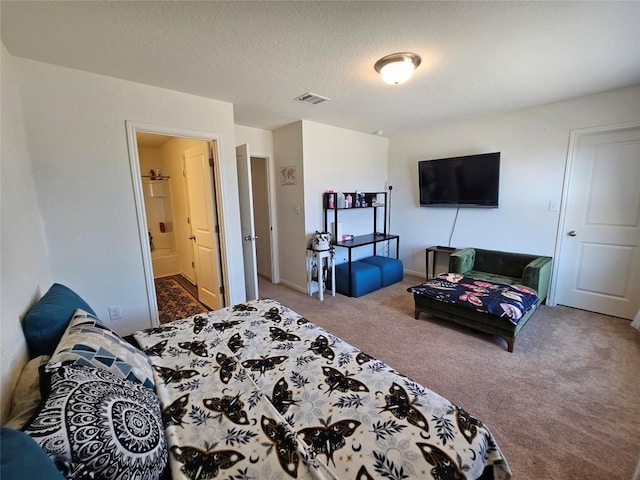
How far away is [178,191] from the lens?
473cm

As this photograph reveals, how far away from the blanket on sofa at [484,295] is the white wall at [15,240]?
3.06 metres

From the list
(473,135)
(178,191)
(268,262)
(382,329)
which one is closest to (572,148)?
(473,135)

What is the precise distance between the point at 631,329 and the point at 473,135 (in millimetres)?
2808

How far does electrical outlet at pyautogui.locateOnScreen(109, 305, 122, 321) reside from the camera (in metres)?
2.53

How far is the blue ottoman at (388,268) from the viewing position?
4.21m

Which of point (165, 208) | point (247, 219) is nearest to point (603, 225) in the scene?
point (247, 219)

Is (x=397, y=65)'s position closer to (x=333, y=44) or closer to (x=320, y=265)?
(x=333, y=44)

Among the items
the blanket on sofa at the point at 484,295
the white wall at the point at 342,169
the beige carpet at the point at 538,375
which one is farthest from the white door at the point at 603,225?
the white wall at the point at 342,169

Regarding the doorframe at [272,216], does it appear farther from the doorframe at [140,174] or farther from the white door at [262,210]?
the doorframe at [140,174]

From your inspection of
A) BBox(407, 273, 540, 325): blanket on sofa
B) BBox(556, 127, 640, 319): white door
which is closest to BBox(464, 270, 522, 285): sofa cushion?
BBox(407, 273, 540, 325): blanket on sofa

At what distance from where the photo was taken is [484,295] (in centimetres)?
275

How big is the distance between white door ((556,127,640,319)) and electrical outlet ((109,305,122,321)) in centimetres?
487

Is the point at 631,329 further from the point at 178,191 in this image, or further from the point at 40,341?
the point at 178,191

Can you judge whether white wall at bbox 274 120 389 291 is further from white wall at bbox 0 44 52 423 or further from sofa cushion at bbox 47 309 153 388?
sofa cushion at bbox 47 309 153 388
